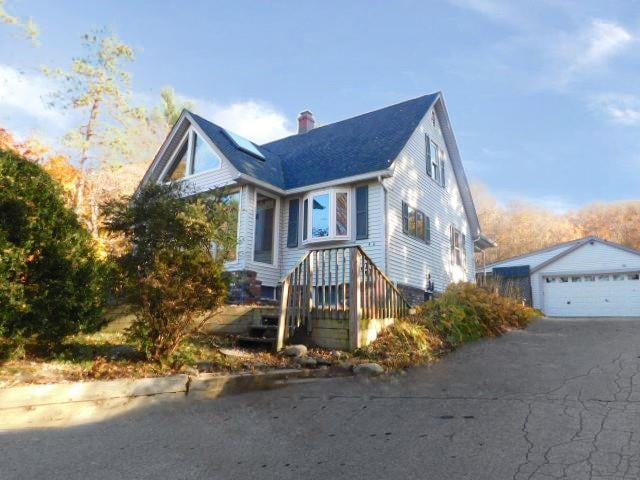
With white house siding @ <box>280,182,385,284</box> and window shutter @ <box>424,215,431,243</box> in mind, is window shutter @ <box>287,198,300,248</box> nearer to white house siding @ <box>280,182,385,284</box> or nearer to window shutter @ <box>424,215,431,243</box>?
white house siding @ <box>280,182,385,284</box>

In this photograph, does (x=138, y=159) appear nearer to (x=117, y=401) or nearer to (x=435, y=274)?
(x=435, y=274)

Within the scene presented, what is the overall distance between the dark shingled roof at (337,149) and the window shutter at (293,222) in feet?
1.95

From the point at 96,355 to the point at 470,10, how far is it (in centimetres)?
1188

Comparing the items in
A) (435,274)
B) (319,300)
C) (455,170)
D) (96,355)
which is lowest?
(96,355)

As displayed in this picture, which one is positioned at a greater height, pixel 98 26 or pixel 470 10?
pixel 98 26

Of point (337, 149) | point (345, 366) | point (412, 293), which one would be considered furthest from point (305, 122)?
point (345, 366)

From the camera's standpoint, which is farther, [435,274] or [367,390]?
[435,274]

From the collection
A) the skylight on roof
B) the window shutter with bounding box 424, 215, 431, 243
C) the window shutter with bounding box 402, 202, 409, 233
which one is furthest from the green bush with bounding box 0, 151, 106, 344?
the window shutter with bounding box 424, 215, 431, 243

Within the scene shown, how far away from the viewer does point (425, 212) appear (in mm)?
15023

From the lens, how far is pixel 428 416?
421 centimetres

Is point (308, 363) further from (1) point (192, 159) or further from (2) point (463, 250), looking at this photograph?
(2) point (463, 250)

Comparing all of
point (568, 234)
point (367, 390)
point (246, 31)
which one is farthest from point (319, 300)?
point (568, 234)

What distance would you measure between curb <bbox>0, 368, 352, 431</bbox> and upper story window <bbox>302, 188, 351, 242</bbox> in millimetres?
7106

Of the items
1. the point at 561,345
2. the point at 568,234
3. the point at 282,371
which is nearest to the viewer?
the point at 282,371
